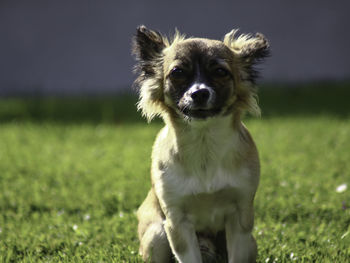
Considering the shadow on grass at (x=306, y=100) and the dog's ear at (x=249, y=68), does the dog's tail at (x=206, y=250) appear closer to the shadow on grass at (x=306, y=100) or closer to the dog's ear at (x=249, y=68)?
the dog's ear at (x=249, y=68)

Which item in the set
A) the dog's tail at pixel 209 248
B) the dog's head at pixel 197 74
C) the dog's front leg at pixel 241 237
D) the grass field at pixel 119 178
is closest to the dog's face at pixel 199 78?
the dog's head at pixel 197 74

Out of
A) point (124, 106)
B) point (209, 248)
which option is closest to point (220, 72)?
point (209, 248)

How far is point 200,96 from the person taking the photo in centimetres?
270

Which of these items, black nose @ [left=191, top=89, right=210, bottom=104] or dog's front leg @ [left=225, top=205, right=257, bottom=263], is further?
dog's front leg @ [left=225, top=205, right=257, bottom=263]

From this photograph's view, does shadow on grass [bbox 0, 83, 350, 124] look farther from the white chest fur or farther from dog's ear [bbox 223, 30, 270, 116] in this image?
the white chest fur

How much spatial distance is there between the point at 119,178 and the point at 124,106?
3.59 meters

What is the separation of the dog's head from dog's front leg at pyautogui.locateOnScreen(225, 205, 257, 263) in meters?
0.62

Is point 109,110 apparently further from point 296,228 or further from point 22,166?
point 296,228

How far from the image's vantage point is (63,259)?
3186mm

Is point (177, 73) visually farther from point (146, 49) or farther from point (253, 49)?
point (253, 49)

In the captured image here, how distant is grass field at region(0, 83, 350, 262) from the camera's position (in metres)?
3.45

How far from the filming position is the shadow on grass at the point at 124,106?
784cm

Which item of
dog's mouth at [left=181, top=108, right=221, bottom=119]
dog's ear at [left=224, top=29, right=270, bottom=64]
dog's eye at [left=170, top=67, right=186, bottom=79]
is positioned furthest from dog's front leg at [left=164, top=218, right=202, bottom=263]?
dog's ear at [left=224, top=29, right=270, bottom=64]

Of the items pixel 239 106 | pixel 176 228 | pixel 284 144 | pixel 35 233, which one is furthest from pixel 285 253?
pixel 284 144
